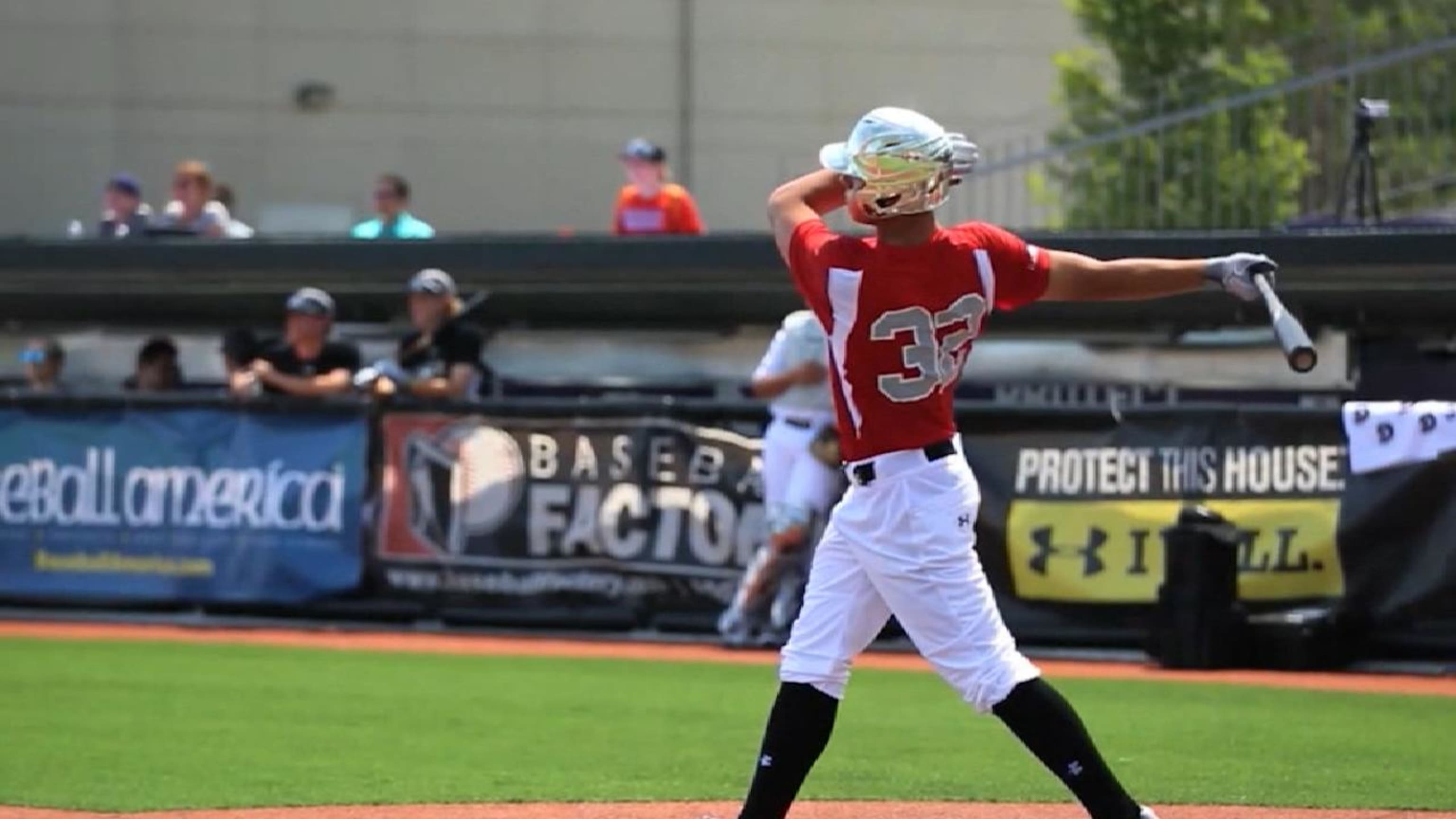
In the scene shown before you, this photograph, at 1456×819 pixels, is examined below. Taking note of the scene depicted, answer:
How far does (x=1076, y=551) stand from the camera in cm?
1383

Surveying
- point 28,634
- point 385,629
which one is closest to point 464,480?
point 385,629

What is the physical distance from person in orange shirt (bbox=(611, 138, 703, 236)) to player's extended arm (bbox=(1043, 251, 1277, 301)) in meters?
10.2

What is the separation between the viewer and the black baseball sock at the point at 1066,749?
21.7ft

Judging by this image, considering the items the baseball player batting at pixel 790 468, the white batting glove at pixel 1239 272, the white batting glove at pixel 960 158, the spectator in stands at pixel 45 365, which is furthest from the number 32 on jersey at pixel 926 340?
the spectator in stands at pixel 45 365

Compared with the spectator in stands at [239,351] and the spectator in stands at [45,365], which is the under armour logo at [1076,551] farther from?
the spectator in stands at [45,365]

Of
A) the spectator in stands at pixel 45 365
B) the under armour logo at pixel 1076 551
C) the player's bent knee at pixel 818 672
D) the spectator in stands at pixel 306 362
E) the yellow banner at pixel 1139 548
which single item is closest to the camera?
the player's bent knee at pixel 818 672

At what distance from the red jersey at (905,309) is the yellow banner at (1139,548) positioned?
22.6ft

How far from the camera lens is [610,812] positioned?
813 centimetres

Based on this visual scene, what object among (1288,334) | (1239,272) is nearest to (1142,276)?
(1239,272)

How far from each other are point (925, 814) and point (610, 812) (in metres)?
1.02

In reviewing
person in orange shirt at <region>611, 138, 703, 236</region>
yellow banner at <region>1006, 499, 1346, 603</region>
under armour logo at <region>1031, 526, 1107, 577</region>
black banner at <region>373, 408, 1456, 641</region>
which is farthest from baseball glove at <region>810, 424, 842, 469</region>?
person in orange shirt at <region>611, 138, 703, 236</region>

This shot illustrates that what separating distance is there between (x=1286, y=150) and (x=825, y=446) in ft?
22.1

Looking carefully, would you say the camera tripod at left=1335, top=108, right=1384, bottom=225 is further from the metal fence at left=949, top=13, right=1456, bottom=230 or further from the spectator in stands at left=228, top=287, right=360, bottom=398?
the spectator in stands at left=228, top=287, right=360, bottom=398

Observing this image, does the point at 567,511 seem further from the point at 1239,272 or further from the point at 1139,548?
the point at 1239,272
